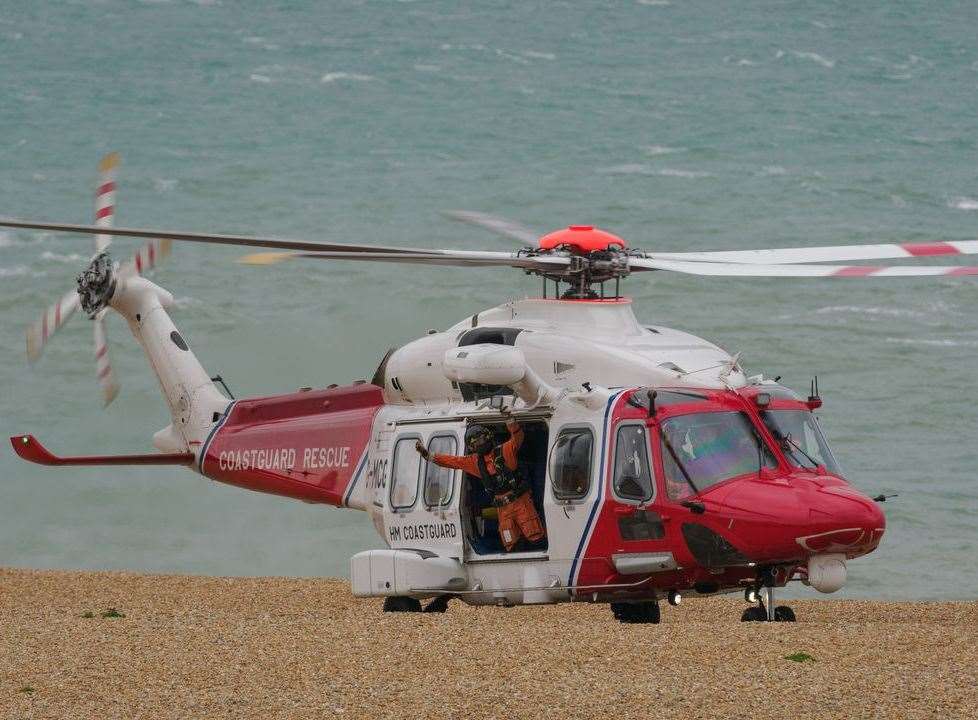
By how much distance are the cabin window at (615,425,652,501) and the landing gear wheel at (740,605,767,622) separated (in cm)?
146

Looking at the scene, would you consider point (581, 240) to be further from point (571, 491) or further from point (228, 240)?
point (228, 240)

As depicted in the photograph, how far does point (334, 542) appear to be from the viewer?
67.6 ft

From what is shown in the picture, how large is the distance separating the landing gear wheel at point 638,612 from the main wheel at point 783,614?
2.89ft

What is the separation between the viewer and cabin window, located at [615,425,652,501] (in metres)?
11.0

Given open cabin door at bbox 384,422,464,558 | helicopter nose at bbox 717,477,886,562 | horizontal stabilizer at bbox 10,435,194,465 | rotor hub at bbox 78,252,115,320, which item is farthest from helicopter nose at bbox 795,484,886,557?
rotor hub at bbox 78,252,115,320

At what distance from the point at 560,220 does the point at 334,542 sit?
61.7 feet

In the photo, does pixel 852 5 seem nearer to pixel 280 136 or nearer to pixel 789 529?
pixel 280 136

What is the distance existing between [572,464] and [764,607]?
1770 millimetres

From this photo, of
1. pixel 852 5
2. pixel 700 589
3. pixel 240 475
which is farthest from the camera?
pixel 852 5

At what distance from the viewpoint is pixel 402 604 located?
490 inches

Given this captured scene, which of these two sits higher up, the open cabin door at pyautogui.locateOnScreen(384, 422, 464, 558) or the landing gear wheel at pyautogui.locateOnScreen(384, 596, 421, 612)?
the open cabin door at pyautogui.locateOnScreen(384, 422, 464, 558)

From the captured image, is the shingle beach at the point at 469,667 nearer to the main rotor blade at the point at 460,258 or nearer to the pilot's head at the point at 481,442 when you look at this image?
the pilot's head at the point at 481,442

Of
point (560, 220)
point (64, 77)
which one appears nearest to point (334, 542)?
point (560, 220)

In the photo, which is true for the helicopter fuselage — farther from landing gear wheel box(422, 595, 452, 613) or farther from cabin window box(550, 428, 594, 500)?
landing gear wheel box(422, 595, 452, 613)
